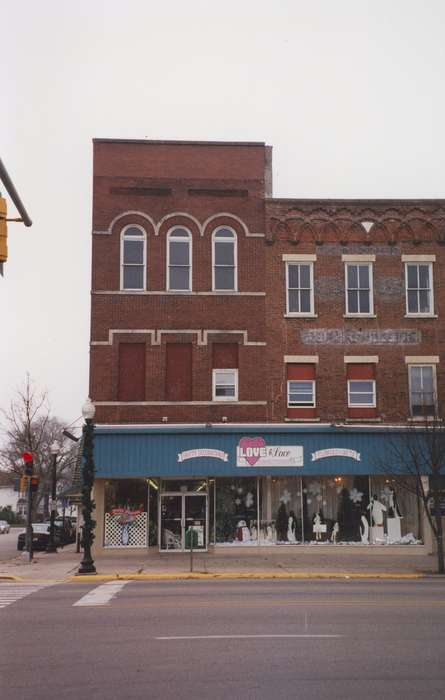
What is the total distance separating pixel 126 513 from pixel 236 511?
3874 millimetres

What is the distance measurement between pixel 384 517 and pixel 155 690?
2295 centimetres

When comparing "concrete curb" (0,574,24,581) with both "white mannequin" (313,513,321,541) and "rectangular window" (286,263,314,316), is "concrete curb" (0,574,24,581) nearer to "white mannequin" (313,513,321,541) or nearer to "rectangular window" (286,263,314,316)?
"white mannequin" (313,513,321,541)

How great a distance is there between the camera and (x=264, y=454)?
3034 centimetres

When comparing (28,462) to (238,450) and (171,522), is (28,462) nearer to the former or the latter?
(171,522)

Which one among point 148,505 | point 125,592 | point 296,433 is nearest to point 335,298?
point 296,433

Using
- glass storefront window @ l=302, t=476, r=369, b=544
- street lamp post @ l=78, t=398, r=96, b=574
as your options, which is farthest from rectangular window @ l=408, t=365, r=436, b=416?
street lamp post @ l=78, t=398, r=96, b=574

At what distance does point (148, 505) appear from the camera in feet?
101

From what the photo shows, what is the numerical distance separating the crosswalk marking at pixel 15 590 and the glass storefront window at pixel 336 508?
11.6 meters

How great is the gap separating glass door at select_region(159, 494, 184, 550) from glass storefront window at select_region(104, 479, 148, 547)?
62 cm

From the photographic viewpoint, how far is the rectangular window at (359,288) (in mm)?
32281

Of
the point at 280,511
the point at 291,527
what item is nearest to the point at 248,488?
the point at 280,511

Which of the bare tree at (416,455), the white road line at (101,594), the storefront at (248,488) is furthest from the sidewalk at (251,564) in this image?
the white road line at (101,594)

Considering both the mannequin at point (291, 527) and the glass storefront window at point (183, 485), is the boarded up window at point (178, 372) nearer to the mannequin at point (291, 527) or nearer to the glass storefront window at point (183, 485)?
the glass storefront window at point (183, 485)

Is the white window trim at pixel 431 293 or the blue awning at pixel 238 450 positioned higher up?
the white window trim at pixel 431 293
